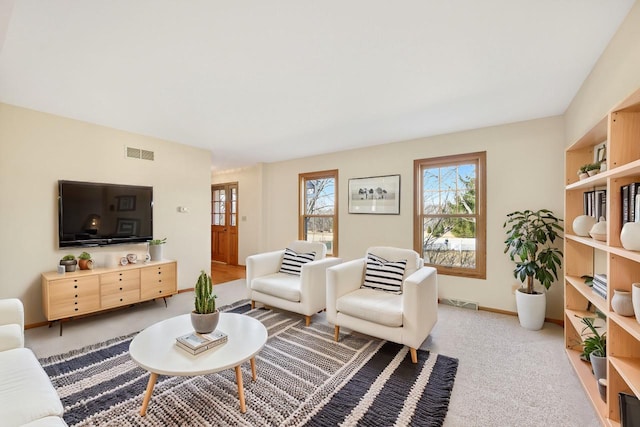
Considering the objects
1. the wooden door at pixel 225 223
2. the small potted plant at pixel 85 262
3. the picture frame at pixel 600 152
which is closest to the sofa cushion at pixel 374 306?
the picture frame at pixel 600 152

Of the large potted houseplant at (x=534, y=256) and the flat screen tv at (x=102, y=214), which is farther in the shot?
the flat screen tv at (x=102, y=214)

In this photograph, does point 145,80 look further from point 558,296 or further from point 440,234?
point 558,296

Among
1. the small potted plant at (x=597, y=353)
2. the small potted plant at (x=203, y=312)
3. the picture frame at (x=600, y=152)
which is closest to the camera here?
the small potted plant at (x=597, y=353)

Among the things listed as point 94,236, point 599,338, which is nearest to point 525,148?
point 599,338

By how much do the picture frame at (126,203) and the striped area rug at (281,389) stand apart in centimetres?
175

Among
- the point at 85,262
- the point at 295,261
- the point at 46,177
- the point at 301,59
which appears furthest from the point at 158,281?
the point at 301,59

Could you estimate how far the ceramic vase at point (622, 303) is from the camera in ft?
4.69

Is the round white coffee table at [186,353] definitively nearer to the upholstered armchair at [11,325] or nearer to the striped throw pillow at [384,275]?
the upholstered armchair at [11,325]

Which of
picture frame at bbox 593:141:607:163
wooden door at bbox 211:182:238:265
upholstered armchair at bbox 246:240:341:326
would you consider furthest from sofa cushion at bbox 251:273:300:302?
wooden door at bbox 211:182:238:265

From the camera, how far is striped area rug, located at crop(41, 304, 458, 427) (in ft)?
5.47

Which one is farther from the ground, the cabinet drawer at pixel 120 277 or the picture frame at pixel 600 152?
the picture frame at pixel 600 152

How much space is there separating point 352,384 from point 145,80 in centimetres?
289

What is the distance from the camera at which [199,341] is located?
1.79 m

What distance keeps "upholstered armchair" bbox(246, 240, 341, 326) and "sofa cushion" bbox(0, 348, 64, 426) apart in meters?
2.00
